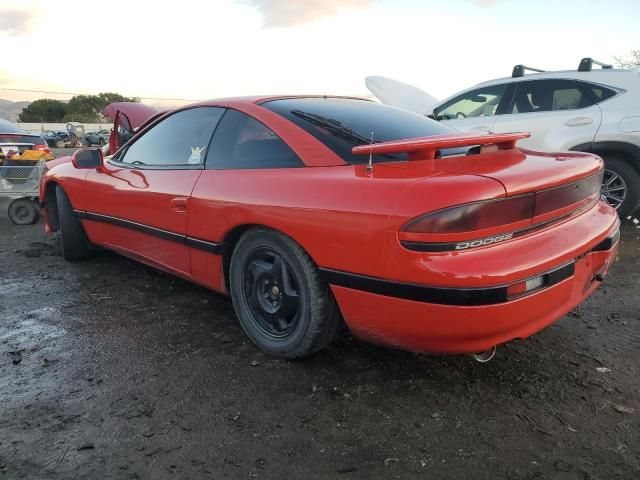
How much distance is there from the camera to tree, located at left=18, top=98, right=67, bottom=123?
191ft

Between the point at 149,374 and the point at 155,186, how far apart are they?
4.07ft

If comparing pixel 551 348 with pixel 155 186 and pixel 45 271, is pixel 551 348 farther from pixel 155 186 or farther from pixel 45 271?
pixel 45 271

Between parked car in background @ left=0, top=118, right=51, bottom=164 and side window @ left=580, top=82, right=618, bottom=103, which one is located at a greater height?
side window @ left=580, top=82, right=618, bottom=103

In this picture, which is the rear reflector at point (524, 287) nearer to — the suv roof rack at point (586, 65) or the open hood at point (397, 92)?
the suv roof rack at point (586, 65)

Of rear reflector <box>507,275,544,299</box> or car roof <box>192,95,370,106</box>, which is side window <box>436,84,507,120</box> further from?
rear reflector <box>507,275,544,299</box>

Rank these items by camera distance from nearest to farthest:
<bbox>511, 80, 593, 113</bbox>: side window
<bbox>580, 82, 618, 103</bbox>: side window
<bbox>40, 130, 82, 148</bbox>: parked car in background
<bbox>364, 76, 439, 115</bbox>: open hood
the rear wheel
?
<bbox>580, 82, 618, 103</bbox>: side window → <bbox>511, 80, 593, 113</bbox>: side window → the rear wheel → <bbox>364, 76, 439, 115</bbox>: open hood → <bbox>40, 130, 82, 148</bbox>: parked car in background

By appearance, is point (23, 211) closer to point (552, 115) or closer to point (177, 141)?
point (177, 141)

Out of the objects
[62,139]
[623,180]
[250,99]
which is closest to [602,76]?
[623,180]

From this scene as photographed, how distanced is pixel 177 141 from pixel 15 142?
562cm

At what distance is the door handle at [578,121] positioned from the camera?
5.19 meters

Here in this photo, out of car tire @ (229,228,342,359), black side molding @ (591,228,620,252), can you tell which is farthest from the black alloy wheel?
black side molding @ (591,228,620,252)

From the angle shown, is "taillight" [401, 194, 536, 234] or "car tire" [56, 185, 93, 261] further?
"car tire" [56, 185, 93, 261]

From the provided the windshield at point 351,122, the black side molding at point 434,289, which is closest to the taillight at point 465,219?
the black side molding at point 434,289

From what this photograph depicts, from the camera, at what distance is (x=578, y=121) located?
5250mm
